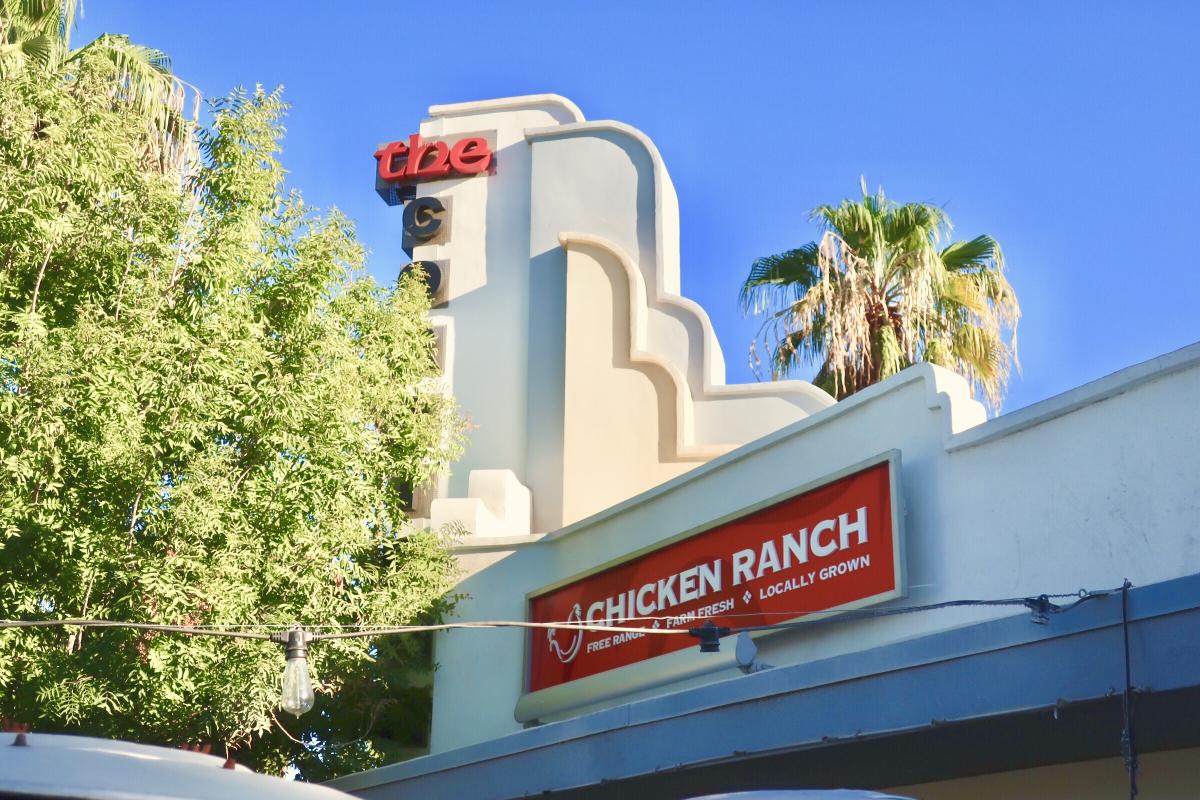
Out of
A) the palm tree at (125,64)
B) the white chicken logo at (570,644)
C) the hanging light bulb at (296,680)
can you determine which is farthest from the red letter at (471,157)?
the hanging light bulb at (296,680)

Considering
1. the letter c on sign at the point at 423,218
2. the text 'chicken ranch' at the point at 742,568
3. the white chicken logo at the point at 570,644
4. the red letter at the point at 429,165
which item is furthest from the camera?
the red letter at the point at 429,165

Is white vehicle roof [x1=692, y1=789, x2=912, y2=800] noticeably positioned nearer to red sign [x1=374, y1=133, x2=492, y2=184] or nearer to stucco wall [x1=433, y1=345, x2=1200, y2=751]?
stucco wall [x1=433, y1=345, x2=1200, y2=751]

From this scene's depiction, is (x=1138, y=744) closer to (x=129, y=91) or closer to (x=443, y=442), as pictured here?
(x=443, y=442)

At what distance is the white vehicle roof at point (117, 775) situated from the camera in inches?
195

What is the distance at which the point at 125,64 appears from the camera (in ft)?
61.4

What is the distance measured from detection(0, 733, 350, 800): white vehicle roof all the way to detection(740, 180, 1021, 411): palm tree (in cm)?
1412

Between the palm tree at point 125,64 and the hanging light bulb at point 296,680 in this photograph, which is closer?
the hanging light bulb at point 296,680

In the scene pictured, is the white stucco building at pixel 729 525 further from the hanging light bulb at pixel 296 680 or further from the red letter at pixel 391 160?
the hanging light bulb at pixel 296 680

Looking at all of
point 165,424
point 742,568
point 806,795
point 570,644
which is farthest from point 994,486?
point 165,424

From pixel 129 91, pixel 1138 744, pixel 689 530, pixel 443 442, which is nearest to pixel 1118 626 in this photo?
pixel 1138 744

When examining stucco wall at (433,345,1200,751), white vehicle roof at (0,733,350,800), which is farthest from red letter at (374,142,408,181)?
white vehicle roof at (0,733,350,800)

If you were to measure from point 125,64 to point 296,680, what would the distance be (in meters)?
11.7

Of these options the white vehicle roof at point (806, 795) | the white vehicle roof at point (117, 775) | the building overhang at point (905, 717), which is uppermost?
the building overhang at point (905, 717)

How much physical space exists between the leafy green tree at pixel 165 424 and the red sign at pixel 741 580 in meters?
2.22
